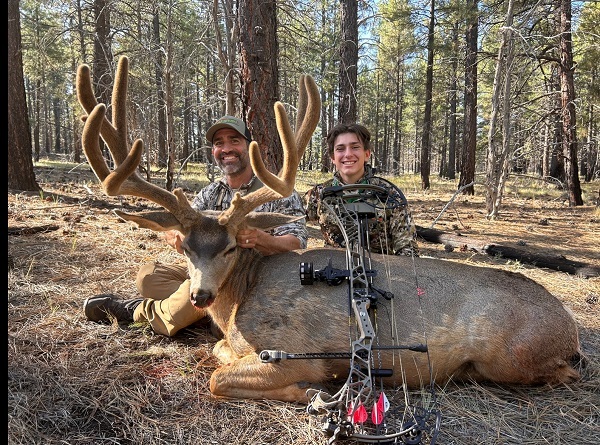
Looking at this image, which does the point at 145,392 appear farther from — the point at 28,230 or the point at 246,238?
the point at 28,230

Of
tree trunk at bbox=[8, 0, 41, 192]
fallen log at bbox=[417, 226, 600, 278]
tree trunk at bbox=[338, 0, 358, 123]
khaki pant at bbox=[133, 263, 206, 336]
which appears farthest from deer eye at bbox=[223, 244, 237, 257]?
tree trunk at bbox=[8, 0, 41, 192]

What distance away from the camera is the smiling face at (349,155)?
4.95m

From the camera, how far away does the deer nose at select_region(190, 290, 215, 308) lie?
3299 mm

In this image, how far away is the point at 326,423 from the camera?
8.96 ft

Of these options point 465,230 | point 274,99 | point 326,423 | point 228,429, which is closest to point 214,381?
point 228,429

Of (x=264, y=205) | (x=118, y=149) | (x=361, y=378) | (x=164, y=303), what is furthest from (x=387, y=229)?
(x=118, y=149)

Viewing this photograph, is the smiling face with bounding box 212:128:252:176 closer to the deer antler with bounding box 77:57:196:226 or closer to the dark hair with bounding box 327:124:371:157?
the dark hair with bounding box 327:124:371:157

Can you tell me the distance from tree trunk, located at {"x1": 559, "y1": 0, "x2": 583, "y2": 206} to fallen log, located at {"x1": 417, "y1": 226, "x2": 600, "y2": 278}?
826 cm

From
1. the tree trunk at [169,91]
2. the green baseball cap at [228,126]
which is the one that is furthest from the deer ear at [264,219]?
the tree trunk at [169,91]

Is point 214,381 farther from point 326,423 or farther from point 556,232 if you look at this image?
point 556,232

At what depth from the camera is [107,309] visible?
433 cm

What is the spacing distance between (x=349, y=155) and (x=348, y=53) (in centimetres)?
681

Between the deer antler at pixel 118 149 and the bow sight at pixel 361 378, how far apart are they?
4.37 ft

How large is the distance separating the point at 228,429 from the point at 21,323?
2440mm
